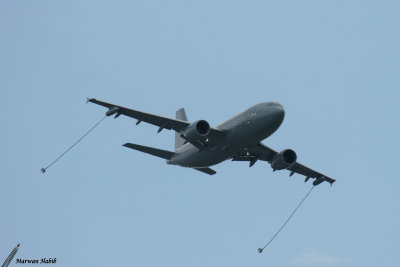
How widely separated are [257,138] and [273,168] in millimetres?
6768

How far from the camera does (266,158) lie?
53.7 metres

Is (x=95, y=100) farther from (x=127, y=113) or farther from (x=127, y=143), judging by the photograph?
(x=127, y=143)

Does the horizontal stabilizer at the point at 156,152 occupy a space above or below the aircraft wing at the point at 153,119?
below

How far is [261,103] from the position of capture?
153ft

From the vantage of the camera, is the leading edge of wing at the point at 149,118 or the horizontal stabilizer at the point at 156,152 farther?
the horizontal stabilizer at the point at 156,152

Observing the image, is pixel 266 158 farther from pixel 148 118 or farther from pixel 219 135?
pixel 148 118

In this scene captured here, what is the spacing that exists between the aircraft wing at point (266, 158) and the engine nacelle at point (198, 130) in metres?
6.48

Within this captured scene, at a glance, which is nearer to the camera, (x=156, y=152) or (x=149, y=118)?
(x=149, y=118)

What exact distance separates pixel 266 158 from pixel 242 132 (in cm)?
812

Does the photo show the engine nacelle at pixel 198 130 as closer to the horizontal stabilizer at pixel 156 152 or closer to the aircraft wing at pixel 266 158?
the horizontal stabilizer at pixel 156 152

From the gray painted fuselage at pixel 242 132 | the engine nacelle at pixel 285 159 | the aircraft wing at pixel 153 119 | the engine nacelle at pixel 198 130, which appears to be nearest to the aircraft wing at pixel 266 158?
the engine nacelle at pixel 285 159

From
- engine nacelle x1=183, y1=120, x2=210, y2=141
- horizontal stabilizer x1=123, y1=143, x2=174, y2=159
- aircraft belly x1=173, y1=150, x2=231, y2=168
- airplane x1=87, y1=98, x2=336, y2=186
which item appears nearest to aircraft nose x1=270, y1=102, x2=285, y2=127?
airplane x1=87, y1=98, x2=336, y2=186

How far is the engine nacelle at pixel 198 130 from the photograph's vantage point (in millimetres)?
46031

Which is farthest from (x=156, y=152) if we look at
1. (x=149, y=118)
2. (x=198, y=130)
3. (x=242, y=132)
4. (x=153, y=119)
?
(x=242, y=132)
